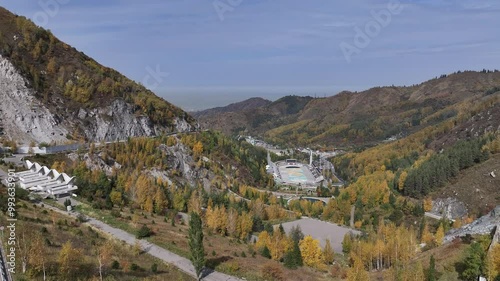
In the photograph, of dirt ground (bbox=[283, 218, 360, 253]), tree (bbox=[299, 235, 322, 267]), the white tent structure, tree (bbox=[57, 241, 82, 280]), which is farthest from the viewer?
dirt ground (bbox=[283, 218, 360, 253])

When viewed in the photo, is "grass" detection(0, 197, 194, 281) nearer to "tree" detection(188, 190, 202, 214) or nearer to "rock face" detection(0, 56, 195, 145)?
"tree" detection(188, 190, 202, 214)

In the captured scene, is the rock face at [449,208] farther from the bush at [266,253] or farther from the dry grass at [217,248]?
the dry grass at [217,248]

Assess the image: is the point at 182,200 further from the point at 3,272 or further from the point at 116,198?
the point at 3,272

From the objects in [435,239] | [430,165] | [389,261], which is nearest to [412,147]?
[430,165]

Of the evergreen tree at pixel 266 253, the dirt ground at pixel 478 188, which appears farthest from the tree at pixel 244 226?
the dirt ground at pixel 478 188

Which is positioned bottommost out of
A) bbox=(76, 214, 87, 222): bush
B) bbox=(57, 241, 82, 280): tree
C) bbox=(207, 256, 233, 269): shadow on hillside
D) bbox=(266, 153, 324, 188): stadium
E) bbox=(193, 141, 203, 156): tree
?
bbox=(266, 153, 324, 188): stadium

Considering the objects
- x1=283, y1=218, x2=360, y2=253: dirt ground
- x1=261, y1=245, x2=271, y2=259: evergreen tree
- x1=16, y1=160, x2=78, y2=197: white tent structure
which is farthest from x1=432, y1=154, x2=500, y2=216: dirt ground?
x1=16, y1=160, x2=78, y2=197: white tent structure
